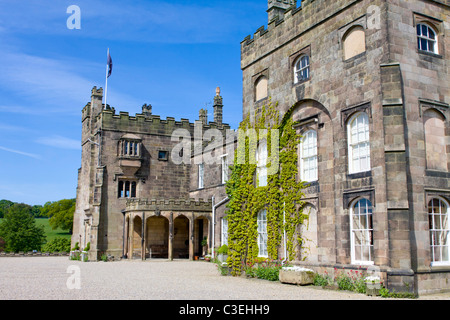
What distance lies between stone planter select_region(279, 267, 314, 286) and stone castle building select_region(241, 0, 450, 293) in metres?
0.62

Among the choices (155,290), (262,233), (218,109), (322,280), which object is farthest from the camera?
(218,109)

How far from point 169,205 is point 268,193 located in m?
13.2

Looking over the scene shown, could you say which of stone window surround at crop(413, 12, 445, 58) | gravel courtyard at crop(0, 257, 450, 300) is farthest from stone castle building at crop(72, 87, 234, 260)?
stone window surround at crop(413, 12, 445, 58)

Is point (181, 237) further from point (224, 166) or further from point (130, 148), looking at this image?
point (130, 148)

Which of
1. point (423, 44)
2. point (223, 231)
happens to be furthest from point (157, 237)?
point (423, 44)

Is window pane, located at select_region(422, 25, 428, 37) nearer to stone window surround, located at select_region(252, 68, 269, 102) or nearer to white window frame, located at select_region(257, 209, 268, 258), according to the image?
stone window surround, located at select_region(252, 68, 269, 102)

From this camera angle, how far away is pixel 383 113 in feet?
44.8

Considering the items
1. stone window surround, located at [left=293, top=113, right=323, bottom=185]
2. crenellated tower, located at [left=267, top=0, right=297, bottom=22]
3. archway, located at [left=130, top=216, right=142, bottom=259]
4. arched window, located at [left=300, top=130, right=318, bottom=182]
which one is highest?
crenellated tower, located at [left=267, top=0, right=297, bottom=22]

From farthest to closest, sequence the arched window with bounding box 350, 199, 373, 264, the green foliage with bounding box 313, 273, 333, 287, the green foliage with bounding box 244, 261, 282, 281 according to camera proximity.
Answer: the green foliage with bounding box 244, 261, 282, 281, the green foliage with bounding box 313, 273, 333, 287, the arched window with bounding box 350, 199, 373, 264

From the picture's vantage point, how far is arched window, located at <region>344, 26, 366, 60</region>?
15.1m

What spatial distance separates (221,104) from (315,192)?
23.8 metres

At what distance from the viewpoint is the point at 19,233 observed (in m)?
51.1

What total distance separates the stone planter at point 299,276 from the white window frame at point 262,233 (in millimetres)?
3372

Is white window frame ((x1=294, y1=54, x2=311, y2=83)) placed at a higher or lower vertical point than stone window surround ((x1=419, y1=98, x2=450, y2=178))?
higher
